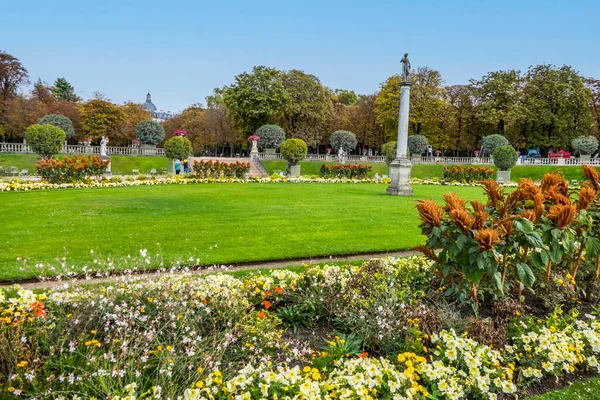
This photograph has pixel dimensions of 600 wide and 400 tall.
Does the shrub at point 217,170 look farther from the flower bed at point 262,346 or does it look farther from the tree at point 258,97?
the flower bed at point 262,346

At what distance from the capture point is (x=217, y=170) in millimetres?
26281

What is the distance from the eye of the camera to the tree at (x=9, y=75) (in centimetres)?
4297

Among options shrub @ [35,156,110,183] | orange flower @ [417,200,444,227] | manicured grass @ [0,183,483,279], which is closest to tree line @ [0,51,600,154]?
shrub @ [35,156,110,183]

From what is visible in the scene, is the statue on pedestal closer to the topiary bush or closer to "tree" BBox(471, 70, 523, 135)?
the topiary bush

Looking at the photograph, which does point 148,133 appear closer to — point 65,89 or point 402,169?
point 402,169

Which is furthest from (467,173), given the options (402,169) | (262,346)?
(262,346)

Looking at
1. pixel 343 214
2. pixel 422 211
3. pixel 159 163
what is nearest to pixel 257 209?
pixel 343 214

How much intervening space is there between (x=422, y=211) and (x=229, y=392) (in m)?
2.36

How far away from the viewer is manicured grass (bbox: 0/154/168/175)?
108ft

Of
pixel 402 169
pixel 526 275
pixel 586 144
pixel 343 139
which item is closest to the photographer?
pixel 526 275

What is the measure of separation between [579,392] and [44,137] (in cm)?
3009

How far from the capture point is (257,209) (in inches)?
480

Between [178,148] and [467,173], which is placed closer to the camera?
[178,148]

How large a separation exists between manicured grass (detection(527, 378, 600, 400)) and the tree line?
147 ft
